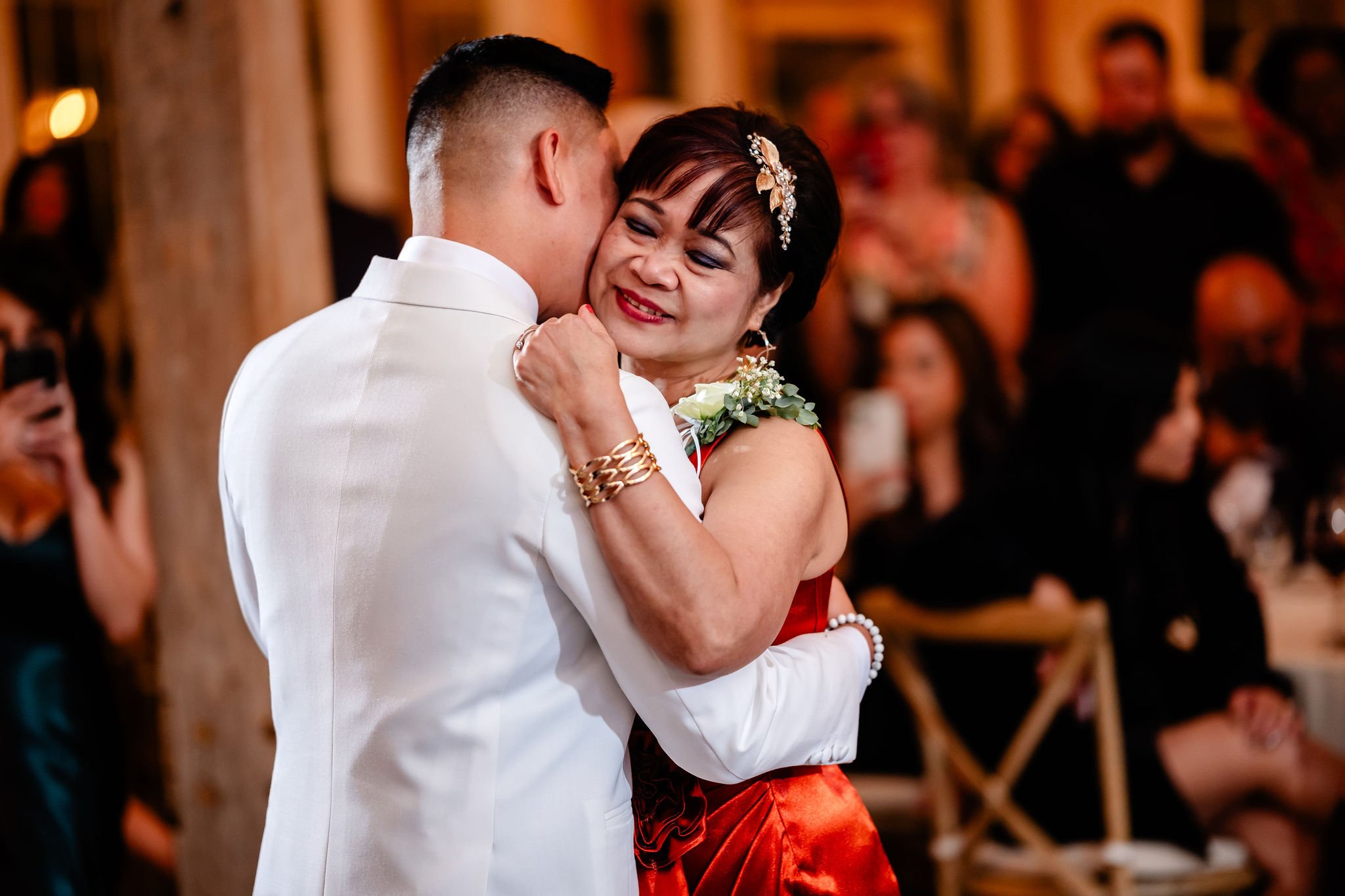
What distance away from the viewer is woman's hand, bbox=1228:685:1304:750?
9.23ft

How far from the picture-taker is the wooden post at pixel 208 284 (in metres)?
2.28

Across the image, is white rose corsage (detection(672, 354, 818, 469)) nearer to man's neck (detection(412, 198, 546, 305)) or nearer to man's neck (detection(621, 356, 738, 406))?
man's neck (detection(621, 356, 738, 406))

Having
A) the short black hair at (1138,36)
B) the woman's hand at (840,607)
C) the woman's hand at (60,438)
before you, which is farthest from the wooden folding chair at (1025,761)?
the short black hair at (1138,36)

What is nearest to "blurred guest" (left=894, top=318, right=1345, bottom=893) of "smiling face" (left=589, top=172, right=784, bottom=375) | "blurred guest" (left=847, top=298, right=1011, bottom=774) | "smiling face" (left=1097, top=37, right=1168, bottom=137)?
"blurred guest" (left=847, top=298, right=1011, bottom=774)

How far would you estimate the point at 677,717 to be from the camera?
1.26 metres

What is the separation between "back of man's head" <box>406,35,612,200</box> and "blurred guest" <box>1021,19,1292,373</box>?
3.33 meters

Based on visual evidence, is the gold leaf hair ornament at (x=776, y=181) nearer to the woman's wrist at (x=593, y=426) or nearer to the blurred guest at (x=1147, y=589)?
the woman's wrist at (x=593, y=426)

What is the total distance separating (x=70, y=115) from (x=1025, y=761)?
297 cm

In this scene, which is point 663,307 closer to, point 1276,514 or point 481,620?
point 481,620

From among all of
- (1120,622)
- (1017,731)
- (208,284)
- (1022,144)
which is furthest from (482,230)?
(1022,144)

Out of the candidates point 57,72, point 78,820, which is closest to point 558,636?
point 78,820

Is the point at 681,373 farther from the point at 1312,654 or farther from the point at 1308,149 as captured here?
the point at 1308,149

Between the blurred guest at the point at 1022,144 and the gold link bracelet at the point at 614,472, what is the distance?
12.6 feet

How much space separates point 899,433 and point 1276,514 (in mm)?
1355
